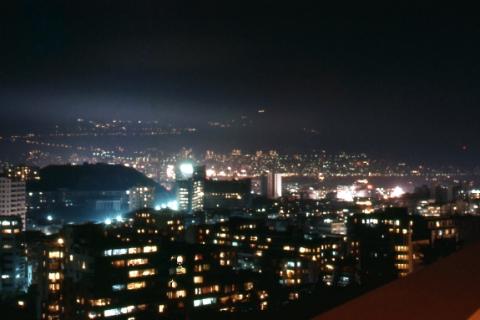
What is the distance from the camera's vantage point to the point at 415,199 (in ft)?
71.7

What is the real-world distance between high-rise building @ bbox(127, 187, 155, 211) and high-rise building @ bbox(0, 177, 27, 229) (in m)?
6.49

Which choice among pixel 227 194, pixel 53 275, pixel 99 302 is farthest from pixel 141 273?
pixel 227 194

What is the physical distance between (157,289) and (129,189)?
61.3 ft

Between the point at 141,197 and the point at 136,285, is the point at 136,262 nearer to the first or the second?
the point at 136,285

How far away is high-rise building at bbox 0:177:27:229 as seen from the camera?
1852 cm

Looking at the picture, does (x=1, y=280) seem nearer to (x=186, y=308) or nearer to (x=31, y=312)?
(x=31, y=312)

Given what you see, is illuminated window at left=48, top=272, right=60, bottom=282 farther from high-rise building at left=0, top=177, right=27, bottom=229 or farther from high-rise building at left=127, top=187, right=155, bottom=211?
high-rise building at left=127, top=187, right=155, bottom=211

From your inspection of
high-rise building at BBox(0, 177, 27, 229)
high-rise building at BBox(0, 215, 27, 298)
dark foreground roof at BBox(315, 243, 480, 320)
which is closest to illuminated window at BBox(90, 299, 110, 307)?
high-rise building at BBox(0, 215, 27, 298)

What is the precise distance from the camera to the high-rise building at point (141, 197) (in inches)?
1003

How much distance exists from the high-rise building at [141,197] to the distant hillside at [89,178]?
992 mm

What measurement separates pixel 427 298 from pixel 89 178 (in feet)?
93.5

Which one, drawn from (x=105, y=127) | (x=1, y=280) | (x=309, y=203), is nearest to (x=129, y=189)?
(x=309, y=203)

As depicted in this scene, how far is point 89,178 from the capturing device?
28266mm

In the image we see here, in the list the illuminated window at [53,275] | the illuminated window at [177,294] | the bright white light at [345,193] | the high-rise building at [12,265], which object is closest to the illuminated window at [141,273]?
the illuminated window at [177,294]
